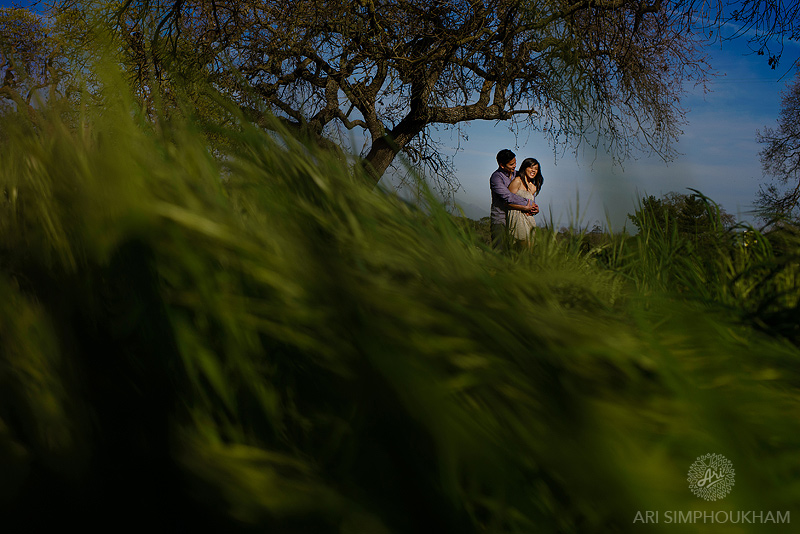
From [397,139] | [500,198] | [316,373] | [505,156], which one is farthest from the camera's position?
[397,139]

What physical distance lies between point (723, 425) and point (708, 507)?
0.05m

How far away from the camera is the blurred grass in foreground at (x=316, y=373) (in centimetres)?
35

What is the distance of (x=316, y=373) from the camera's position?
422 mm

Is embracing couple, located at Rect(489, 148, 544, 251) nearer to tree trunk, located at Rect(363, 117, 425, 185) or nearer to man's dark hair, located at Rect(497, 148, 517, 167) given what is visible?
man's dark hair, located at Rect(497, 148, 517, 167)

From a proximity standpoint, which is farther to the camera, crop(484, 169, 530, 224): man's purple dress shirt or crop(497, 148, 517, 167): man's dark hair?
crop(497, 148, 517, 167): man's dark hair

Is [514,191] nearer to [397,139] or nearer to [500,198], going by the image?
[500,198]

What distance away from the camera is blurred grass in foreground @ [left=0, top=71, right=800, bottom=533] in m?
0.35

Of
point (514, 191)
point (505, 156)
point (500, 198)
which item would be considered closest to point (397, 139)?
point (505, 156)

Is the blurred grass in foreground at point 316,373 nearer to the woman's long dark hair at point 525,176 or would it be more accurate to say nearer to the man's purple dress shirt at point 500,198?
the man's purple dress shirt at point 500,198

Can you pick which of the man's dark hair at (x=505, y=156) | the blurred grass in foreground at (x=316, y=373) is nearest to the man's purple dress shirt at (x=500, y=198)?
the man's dark hair at (x=505, y=156)

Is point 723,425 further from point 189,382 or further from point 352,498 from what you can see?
point 189,382

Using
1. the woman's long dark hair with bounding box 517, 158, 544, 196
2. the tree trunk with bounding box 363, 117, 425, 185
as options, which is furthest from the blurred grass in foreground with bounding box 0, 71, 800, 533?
the tree trunk with bounding box 363, 117, 425, 185

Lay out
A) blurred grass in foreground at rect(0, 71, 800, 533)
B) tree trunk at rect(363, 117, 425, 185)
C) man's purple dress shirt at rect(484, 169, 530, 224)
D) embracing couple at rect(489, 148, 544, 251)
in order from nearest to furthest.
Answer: blurred grass in foreground at rect(0, 71, 800, 533), embracing couple at rect(489, 148, 544, 251), man's purple dress shirt at rect(484, 169, 530, 224), tree trunk at rect(363, 117, 425, 185)

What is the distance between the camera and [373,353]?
371 mm
